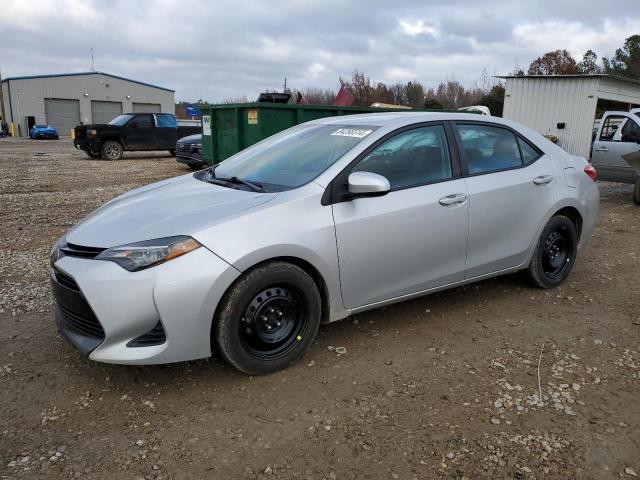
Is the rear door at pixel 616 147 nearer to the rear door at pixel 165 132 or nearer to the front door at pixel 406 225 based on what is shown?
the front door at pixel 406 225

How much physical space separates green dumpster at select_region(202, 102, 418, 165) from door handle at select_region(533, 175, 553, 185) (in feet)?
20.3

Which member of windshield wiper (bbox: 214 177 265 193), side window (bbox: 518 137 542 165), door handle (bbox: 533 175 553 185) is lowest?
door handle (bbox: 533 175 553 185)

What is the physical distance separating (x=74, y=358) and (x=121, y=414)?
84cm

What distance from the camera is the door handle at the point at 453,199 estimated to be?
3.84 meters

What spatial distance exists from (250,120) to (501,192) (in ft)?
22.7

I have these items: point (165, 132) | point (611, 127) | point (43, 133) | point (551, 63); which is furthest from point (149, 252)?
point (551, 63)

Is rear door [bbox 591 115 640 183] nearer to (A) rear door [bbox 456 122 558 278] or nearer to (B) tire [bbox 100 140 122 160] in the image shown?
(A) rear door [bbox 456 122 558 278]

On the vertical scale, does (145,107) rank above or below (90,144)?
above

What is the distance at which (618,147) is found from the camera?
9.93 metres

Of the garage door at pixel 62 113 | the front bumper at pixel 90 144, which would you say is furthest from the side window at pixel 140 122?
the garage door at pixel 62 113

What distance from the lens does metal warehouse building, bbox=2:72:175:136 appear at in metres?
48.2

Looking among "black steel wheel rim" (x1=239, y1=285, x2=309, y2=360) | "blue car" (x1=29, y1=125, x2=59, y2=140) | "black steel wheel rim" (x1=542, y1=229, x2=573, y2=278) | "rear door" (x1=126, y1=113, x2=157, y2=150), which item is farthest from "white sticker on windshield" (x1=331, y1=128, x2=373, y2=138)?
"blue car" (x1=29, y1=125, x2=59, y2=140)

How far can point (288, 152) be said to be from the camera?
13.3 ft

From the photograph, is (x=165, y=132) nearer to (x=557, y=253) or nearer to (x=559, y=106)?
(x=559, y=106)
